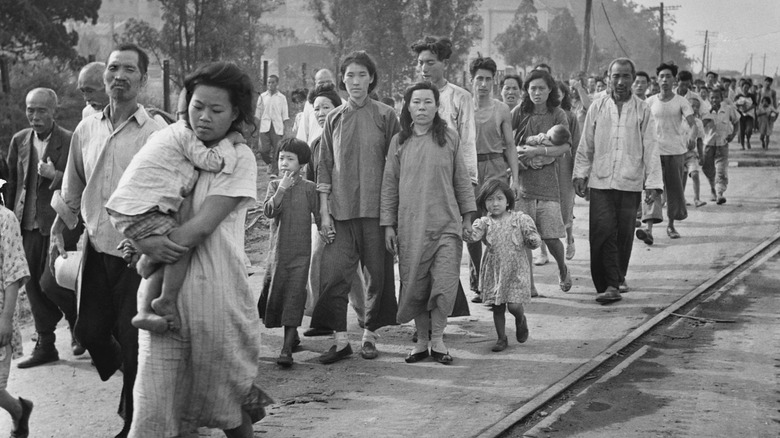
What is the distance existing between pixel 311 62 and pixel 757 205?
5080cm

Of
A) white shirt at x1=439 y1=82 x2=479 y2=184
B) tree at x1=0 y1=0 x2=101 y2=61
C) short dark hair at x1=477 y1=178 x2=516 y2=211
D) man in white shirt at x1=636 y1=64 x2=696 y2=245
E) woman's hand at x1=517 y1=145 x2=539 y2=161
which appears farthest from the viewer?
tree at x1=0 y1=0 x2=101 y2=61

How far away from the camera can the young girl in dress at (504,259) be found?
302 inches

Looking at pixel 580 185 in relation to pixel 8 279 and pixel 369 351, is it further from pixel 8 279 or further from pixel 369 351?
pixel 8 279

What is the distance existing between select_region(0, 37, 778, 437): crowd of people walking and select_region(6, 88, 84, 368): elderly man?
0.01 metres

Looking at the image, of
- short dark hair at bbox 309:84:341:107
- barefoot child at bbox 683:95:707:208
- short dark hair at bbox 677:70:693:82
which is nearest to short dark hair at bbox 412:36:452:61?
short dark hair at bbox 309:84:341:107

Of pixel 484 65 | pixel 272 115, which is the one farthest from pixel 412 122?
pixel 272 115

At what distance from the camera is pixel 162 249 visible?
4.34 m

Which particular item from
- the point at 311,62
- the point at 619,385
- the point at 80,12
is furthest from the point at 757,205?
the point at 311,62

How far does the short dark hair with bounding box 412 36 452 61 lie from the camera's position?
Result: 822cm

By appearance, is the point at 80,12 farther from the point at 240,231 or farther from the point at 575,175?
the point at 240,231

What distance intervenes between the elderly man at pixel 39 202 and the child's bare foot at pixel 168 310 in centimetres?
340

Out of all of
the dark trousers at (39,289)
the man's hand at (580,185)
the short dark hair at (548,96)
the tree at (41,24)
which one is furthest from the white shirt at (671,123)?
the tree at (41,24)

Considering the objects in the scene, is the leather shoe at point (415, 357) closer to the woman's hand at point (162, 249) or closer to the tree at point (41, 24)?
the woman's hand at point (162, 249)

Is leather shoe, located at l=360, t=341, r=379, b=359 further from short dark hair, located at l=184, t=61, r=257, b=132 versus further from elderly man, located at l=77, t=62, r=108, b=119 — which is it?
short dark hair, located at l=184, t=61, r=257, b=132
